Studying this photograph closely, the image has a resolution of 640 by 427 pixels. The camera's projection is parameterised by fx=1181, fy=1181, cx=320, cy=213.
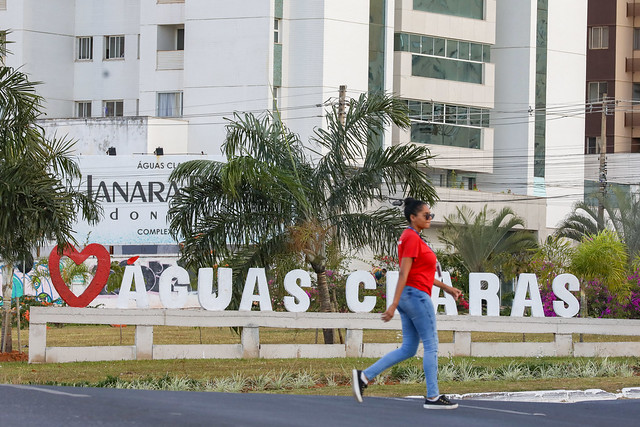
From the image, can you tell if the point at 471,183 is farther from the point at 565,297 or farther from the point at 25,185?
the point at 25,185

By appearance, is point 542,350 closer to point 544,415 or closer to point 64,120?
point 544,415

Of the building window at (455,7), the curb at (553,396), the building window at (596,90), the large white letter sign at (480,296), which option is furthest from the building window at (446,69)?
the curb at (553,396)

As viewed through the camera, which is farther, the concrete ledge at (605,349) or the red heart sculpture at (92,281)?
the red heart sculpture at (92,281)

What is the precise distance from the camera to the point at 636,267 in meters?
34.8

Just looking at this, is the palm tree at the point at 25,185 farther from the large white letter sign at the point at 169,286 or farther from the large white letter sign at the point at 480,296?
the large white letter sign at the point at 480,296

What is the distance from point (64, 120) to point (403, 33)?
53.3 feet

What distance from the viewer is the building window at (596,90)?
68.9 meters

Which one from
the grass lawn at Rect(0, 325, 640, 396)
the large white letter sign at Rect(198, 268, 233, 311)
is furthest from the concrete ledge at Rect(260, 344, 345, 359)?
the large white letter sign at Rect(198, 268, 233, 311)

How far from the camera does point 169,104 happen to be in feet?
184

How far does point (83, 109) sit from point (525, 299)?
39.2 meters

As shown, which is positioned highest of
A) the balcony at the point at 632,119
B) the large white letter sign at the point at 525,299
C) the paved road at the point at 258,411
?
the balcony at the point at 632,119

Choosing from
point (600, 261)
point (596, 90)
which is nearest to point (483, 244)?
point (600, 261)

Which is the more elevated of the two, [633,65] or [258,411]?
[633,65]

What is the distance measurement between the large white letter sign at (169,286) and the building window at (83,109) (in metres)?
36.8
